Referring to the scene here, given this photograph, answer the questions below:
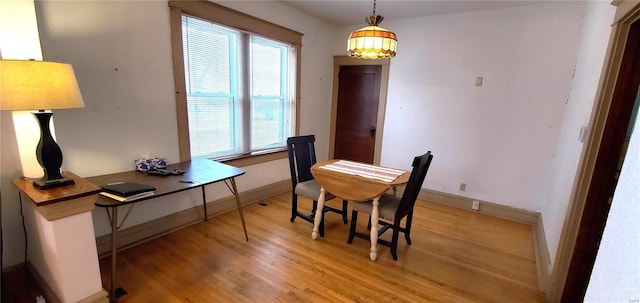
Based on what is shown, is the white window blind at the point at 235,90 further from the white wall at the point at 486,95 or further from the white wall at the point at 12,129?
the white wall at the point at 486,95

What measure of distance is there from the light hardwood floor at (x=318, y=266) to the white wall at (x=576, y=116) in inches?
17.2

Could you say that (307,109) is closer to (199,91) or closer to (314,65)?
(314,65)

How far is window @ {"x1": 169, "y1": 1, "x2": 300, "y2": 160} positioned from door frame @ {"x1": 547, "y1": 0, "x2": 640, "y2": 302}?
2926mm

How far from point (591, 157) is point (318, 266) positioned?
75.6 inches

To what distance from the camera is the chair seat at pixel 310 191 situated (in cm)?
269

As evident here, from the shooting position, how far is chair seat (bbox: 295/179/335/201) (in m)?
2.69

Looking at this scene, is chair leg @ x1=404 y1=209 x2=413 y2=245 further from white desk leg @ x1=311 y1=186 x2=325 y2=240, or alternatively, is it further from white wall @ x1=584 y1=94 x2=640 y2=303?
white wall @ x1=584 y1=94 x2=640 y2=303

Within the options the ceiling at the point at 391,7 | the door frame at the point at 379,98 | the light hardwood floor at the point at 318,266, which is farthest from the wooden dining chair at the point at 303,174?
the ceiling at the point at 391,7

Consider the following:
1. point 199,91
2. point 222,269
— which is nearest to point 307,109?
point 199,91

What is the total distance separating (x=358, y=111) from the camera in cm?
432

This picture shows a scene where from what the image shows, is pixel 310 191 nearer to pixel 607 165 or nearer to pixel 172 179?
pixel 172 179

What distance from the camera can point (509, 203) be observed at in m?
3.34

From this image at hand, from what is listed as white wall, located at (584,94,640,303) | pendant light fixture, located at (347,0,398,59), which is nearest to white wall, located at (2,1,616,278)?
pendant light fixture, located at (347,0,398,59)

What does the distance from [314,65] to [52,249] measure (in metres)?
3.39
